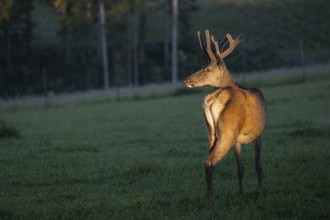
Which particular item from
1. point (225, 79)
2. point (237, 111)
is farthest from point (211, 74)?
point (237, 111)

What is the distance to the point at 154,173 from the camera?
40.9 ft

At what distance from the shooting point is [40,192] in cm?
1113

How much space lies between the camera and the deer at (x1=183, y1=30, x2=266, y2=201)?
380 inches

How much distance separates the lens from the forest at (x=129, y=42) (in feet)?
162

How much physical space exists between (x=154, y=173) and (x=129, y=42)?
41.3 m

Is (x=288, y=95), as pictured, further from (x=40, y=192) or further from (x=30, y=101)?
(x=40, y=192)

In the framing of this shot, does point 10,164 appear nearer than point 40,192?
No

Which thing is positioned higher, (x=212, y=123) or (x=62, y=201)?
(x=212, y=123)

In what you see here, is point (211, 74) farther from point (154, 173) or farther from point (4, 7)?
point (4, 7)

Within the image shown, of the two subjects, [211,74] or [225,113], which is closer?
[225,113]

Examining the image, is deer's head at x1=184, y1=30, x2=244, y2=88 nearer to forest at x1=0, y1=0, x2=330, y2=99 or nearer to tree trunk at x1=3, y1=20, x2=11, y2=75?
forest at x1=0, y1=0, x2=330, y2=99

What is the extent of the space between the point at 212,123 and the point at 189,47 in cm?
5138

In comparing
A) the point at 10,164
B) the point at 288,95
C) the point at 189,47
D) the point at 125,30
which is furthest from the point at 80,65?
the point at 10,164

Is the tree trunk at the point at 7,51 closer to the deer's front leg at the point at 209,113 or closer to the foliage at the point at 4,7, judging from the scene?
the foliage at the point at 4,7
